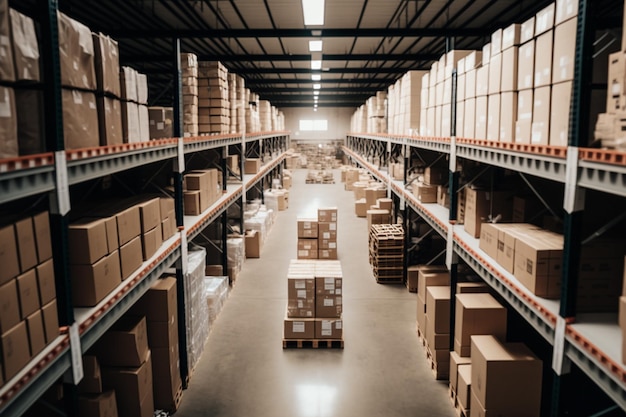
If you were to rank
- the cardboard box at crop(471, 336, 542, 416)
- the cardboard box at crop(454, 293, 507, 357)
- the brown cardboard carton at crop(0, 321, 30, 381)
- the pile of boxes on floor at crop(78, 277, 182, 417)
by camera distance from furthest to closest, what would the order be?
the cardboard box at crop(454, 293, 507, 357) → the cardboard box at crop(471, 336, 542, 416) → the pile of boxes on floor at crop(78, 277, 182, 417) → the brown cardboard carton at crop(0, 321, 30, 381)

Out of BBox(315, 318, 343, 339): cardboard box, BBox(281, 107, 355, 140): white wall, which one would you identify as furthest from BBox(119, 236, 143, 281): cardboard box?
BBox(281, 107, 355, 140): white wall

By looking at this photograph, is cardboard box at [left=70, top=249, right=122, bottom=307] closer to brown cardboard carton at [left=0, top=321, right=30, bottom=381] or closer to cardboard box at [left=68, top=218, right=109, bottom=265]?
cardboard box at [left=68, top=218, right=109, bottom=265]

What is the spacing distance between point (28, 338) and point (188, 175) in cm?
467

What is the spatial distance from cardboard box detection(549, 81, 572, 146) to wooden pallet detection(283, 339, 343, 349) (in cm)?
426

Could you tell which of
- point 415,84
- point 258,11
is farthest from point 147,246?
point 258,11

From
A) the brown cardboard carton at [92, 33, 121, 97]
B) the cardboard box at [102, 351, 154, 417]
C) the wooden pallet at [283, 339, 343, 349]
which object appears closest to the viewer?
the brown cardboard carton at [92, 33, 121, 97]

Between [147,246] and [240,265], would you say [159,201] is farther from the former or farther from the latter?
[240,265]

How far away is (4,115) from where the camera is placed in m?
2.28

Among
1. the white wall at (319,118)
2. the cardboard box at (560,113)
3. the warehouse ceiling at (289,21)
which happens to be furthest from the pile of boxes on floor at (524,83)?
the white wall at (319,118)

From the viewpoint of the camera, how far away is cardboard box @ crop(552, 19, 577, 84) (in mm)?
3074

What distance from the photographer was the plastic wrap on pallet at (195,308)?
5648 mm

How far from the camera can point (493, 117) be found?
14.6 feet

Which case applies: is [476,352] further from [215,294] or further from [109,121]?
[215,294]

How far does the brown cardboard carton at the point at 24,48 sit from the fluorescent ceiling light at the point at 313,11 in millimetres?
5018
